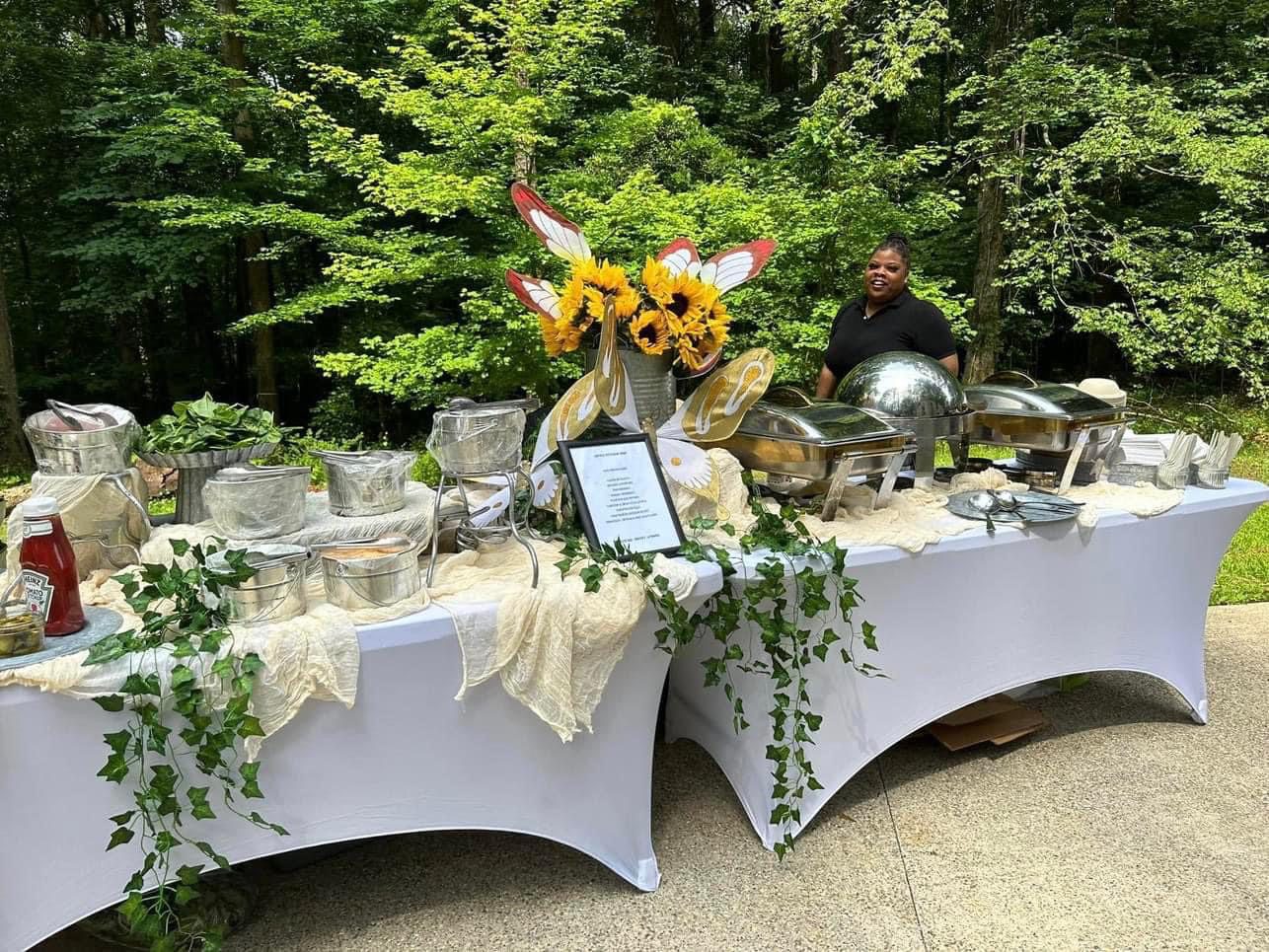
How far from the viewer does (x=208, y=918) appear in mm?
1612

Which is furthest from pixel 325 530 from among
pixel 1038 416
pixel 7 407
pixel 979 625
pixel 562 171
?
pixel 7 407

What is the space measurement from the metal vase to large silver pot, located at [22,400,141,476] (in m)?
0.91

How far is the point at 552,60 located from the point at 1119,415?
16.6 feet

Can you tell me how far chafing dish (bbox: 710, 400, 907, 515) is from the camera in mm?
1787

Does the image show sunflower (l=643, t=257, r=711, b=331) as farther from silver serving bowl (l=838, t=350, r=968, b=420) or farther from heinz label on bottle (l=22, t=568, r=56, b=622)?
heinz label on bottle (l=22, t=568, r=56, b=622)

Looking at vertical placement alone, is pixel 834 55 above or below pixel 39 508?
above

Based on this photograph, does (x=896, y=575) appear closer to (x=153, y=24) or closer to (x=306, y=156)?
(x=306, y=156)

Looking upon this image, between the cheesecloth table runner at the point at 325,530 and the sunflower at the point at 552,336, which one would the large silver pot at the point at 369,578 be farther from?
the sunflower at the point at 552,336

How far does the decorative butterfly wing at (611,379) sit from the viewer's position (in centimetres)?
166

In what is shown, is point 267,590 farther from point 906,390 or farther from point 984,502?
point 984,502

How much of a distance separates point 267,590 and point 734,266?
1.16m

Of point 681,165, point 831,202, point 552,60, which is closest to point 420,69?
point 552,60

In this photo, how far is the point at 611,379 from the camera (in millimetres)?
1682

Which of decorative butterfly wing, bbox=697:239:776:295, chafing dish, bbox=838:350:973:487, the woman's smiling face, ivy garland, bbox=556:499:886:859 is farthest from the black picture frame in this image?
the woman's smiling face
